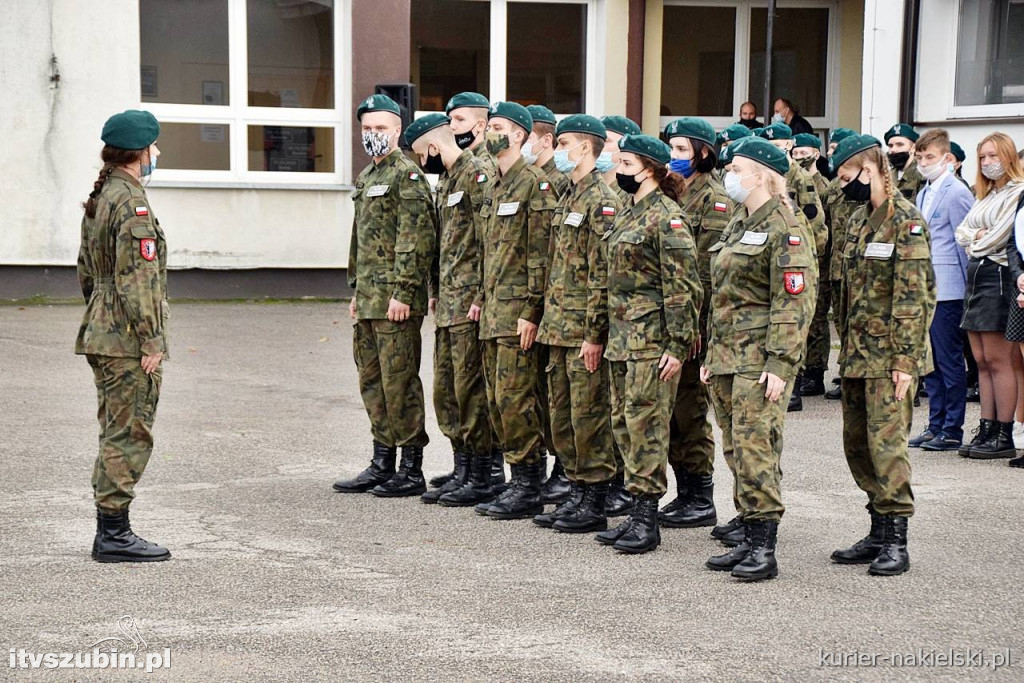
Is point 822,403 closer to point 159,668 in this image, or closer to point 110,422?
point 110,422

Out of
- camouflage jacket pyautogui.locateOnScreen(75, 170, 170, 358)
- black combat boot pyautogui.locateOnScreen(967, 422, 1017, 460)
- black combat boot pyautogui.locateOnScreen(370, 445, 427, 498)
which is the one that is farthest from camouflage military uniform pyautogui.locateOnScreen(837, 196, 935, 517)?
camouflage jacket pyautogui.locateOnScreen(75, 170, 170, 358)

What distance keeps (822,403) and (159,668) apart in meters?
7.32

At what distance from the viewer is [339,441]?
9.35 meters

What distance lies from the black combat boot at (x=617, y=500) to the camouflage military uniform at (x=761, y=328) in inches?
50.9

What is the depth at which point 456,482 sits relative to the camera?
7.72 metres

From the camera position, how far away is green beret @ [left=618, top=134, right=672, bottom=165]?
21.3ft

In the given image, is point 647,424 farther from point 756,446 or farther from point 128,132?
point 128,132

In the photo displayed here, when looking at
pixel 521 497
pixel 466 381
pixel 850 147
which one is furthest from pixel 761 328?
pixel 466 381

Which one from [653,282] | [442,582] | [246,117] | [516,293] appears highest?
[246,117]

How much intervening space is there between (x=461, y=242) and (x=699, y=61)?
44.8 ft

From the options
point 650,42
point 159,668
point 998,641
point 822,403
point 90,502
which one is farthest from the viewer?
point 650,42

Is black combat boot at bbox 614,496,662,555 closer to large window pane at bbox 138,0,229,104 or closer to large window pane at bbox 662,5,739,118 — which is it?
large window pane at bbox 138,0,229,104

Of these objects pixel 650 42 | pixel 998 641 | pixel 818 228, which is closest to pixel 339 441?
pixel 818 228

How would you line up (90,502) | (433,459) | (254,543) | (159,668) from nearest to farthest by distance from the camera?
(159,668)
(254,543)
(90,502)
(433,459)
